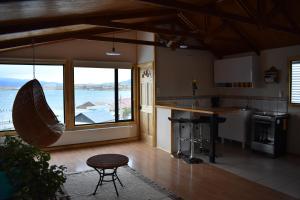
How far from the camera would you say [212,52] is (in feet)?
22.5

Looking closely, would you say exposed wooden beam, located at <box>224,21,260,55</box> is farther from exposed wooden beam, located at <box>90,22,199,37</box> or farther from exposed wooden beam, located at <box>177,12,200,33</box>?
exposed wooden beam, located at <box>90,22,199,37</box>

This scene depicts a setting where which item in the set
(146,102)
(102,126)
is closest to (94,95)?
(102,126)

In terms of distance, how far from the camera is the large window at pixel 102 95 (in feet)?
19.9

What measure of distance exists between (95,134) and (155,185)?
Result: 289 cm

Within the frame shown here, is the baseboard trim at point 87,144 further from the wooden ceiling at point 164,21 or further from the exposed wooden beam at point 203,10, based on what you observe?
the exposed wooden beam at point 203,10

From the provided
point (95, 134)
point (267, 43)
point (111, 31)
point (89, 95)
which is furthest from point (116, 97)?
point (267, 43)

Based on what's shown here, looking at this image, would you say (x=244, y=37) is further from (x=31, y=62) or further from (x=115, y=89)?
(x=31, y=62)

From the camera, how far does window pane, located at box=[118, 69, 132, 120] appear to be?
21.4ft

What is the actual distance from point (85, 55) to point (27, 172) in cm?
426

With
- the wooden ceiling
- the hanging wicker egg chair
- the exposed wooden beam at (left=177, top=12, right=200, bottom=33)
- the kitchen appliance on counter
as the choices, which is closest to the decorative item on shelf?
the wooden ceiling

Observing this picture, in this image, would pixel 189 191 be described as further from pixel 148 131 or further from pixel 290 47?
pixel 290 47

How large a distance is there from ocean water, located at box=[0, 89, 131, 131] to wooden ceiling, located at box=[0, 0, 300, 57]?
1406mm

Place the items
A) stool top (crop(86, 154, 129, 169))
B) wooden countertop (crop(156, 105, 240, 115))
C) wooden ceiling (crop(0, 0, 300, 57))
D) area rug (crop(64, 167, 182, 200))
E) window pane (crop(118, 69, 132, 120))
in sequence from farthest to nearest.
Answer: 1. window pane (crop(118, 69, 132, 120))
2. wooden countertop (crop(156, 105, 240, 115))
3. area rug (crop(64, 167, 182, 200))
4. stool top (crop(86, 154, 129, 169))
5. wooden ceiling (crop(0, 0, 300, 57))

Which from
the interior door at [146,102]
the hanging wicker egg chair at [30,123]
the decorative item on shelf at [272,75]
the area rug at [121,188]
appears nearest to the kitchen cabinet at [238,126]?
the decorative item on shelf at [272,75]
